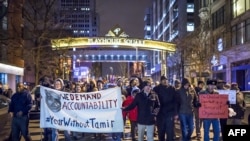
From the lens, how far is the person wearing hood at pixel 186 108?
12.8 m

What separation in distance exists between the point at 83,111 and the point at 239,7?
38600 mm

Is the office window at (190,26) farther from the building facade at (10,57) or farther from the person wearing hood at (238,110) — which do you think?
the person wearing hood at (238,110)

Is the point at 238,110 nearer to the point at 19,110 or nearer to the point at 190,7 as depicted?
the point at 19,110

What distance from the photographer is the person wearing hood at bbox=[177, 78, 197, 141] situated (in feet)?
41.9

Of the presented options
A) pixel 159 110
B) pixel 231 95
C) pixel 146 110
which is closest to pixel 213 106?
pixel 231 95

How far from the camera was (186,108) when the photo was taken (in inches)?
503

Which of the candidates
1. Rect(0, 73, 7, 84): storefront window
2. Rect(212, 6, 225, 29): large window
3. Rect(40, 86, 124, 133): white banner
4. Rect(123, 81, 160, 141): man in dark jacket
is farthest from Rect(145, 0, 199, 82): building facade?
Rect(123, 81, 160, 141): man in dark jacket

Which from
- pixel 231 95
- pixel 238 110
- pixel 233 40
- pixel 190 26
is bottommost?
pixel 238 110

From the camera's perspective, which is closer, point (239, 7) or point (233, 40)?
point (239, 7)

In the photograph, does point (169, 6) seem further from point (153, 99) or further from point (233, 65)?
point (153, 99)

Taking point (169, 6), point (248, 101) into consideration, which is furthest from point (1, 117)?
point (169, 6)

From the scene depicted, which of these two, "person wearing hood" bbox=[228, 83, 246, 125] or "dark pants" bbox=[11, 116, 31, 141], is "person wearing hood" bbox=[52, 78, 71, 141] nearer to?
"dark pants" bbox=[11, 116, 31, 141]

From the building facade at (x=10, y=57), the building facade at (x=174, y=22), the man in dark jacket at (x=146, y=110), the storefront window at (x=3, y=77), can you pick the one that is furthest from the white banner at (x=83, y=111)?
the building facade at (x=174, y=22)

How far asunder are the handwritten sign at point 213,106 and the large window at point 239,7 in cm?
3330
